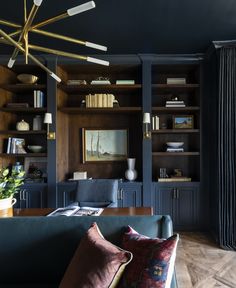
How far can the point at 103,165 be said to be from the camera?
169 inches

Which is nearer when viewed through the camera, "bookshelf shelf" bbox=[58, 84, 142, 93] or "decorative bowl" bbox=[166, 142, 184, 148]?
"bookshelf shelf" bbox=[58, 84, 142, 93]

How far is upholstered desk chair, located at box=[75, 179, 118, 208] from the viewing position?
2865mm

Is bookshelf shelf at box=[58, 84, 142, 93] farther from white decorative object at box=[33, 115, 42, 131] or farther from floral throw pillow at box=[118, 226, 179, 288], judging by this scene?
floral throw pillow at box=[118, 226, 179, 288]

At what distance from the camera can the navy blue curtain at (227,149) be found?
324 cm

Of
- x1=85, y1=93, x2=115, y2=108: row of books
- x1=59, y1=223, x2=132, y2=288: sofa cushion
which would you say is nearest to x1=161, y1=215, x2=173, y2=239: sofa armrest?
x1=59, y1=223, x2=132, y2=288: sofa cushion

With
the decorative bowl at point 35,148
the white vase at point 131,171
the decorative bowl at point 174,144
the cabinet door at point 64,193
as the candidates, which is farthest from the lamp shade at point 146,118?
the decorative bowl at point 35,148

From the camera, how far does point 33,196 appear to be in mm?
3844

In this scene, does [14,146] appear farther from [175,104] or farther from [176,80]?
[176,80]

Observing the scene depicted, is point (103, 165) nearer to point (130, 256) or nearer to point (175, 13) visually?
point (175, 13)

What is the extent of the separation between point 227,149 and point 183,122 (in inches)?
37.9

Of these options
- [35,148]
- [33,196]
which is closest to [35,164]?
[35,148]

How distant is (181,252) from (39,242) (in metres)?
2.06

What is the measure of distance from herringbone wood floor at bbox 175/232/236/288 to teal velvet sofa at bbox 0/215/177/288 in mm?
1235

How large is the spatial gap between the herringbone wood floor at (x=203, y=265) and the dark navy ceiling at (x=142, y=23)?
2654mm
